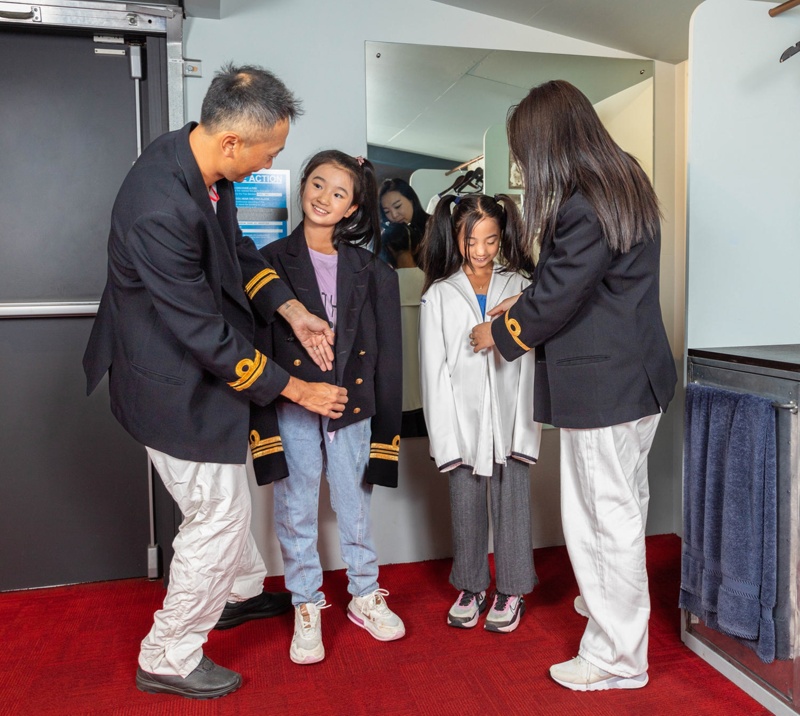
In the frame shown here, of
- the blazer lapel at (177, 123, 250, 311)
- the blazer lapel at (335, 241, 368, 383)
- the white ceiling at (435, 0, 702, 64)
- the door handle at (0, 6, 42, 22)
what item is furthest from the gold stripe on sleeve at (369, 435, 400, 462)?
the door handle at (0, 6, 42, 22)

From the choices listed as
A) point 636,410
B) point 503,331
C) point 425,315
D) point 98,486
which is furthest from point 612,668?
point 98,486

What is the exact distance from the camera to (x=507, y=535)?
216 cm

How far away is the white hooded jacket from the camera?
6.96ft

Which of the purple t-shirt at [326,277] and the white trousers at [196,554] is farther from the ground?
the purple t-shirt at [326,277]

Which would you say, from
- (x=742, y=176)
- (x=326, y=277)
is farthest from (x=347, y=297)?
(x=742, y=176)

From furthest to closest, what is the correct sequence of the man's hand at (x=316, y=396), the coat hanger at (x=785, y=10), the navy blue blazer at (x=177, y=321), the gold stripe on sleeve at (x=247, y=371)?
1. the coat hanger at (x=785, y=10)
2. the man's hand at (x=316, y=396)
3. the gold stripe on sleeve at (x=247, y=371)
4. the navy blue blazer at (x=177, y=321)

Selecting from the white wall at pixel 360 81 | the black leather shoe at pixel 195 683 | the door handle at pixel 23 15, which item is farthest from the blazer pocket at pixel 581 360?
the door handle at pixel 23 15

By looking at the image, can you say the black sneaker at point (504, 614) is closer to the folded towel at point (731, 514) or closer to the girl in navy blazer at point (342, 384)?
the girl in navy blazer at point (342, 384)

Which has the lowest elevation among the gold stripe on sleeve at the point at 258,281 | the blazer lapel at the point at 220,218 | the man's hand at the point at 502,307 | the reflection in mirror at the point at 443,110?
the man's hand at the point at 502,307

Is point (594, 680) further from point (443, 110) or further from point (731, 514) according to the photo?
point (443, 110)

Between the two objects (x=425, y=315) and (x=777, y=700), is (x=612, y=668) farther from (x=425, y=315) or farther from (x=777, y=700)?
(x=425, y=315)

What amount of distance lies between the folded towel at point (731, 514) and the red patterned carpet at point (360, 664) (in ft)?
0.70

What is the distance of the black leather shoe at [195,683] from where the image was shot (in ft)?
5.93

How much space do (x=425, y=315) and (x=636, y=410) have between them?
0.71m
